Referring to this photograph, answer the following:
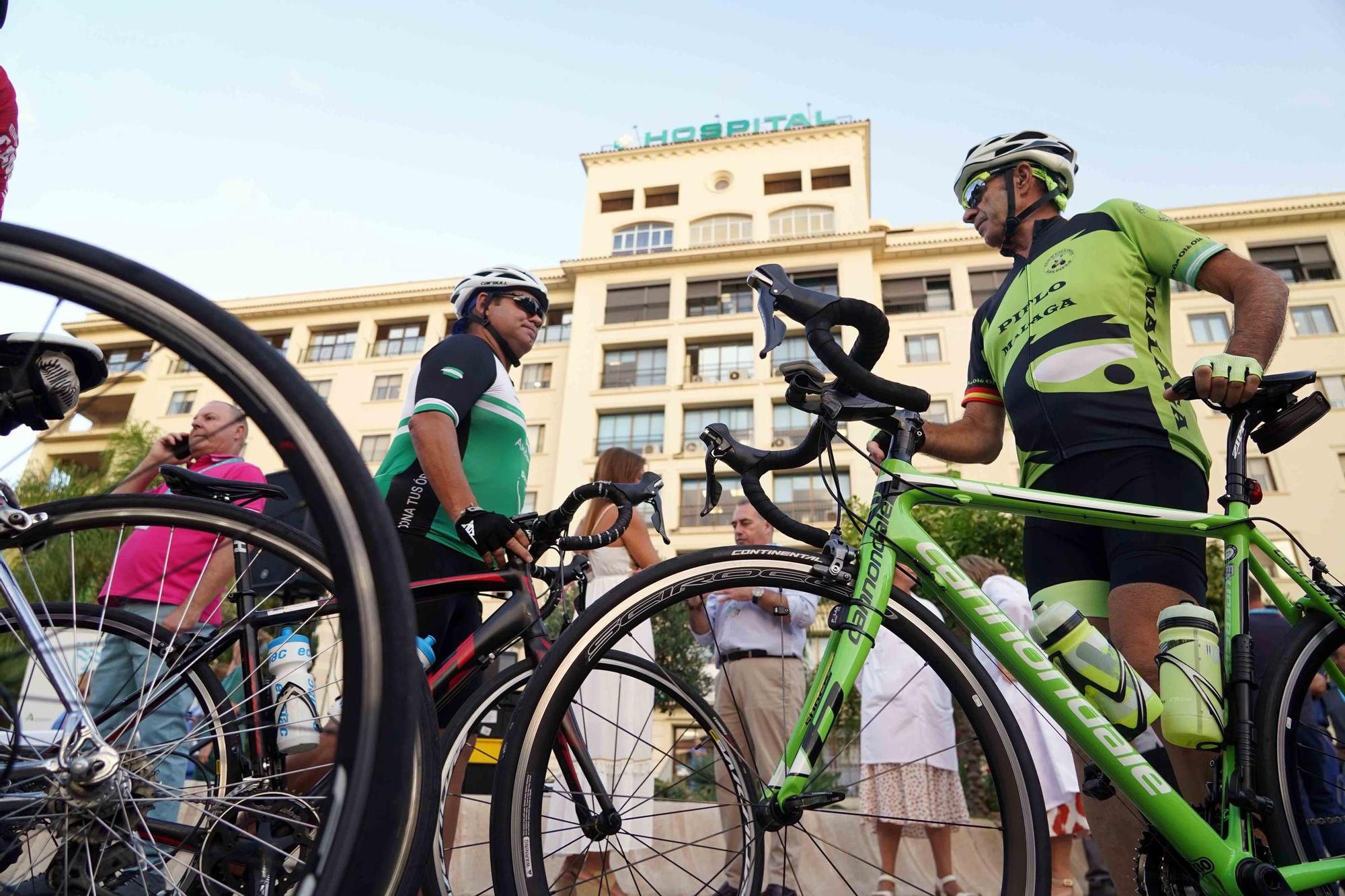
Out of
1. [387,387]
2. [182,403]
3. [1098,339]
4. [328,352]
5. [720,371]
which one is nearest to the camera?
[1098,339]

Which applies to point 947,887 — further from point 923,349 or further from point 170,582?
point 923,349

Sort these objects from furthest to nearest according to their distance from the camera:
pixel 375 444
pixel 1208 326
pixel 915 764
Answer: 1. pixel 375 444
2. pixel 1208 326
3. pixel 915 764

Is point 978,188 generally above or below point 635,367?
below

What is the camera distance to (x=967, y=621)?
1.77 metres

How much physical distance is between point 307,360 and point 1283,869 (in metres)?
38.5

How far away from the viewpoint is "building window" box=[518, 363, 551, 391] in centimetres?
3306

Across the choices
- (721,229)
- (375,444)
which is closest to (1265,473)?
(721,229)

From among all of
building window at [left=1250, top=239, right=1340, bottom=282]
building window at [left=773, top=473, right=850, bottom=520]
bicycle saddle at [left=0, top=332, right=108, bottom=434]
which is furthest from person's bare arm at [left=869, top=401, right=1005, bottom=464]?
building window at [left=1250, top=239, right=1340, bottom=282]

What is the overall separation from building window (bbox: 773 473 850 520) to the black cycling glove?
24.3 metres

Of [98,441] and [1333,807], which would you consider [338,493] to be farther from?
[98,441]

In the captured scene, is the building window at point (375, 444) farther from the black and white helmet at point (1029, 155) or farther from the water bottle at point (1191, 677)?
the water bottle at point (1191, 677)

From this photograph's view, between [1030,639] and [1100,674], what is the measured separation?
→ 15 cm

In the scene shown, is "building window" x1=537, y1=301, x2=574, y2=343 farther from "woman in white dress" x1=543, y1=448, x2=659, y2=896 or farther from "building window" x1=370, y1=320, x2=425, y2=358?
"woman in white dress" x1=543, y1=448, x2=659, y2=896

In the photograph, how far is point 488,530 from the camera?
2213 mm
